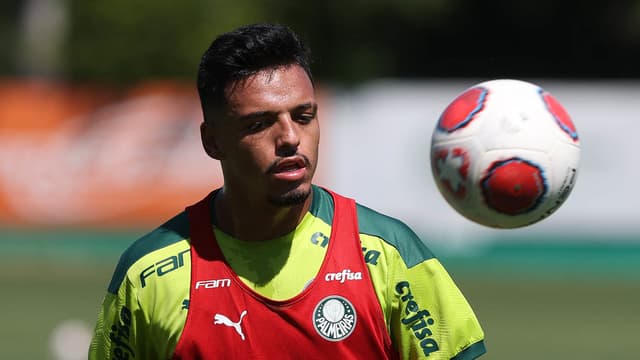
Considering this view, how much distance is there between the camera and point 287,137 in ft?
13.4

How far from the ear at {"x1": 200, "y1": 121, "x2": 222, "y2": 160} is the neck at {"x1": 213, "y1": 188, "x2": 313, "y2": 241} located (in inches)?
6.4

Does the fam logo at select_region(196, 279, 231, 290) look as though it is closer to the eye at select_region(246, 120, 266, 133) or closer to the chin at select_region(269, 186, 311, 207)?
the chin at select_region(269, 186, 311, 207)

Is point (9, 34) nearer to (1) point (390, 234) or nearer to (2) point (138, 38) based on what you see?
(2) point (138, 38)

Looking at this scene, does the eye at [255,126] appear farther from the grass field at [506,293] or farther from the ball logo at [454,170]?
the grass field at [506,293]

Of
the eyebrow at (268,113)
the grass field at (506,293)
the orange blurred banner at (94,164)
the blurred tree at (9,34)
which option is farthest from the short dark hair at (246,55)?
the blurred tree at (9,34)

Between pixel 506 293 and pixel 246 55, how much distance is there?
475 inches

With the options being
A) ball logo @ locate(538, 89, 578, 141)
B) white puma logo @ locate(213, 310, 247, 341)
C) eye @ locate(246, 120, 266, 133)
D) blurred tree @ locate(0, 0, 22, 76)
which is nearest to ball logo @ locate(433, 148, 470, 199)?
ball logo @ locate(538, 89, 578, 141)

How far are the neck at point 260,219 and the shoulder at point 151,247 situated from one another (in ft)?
0.53

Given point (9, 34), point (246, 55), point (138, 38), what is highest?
point (9, 34)

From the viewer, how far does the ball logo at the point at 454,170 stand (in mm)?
4727

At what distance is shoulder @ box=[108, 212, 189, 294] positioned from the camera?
14.2 ft

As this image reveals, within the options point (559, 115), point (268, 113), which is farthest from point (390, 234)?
point (559, 115)

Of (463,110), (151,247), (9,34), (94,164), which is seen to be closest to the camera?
(151,247)

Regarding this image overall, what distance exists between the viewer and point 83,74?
29.3m
